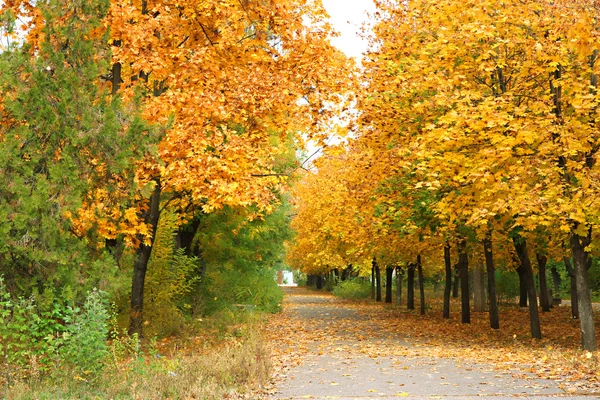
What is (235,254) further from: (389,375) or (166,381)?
(166,381)

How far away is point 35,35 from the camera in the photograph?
1331 centimetres

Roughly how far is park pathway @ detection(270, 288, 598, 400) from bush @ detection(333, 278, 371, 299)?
33.1 meters

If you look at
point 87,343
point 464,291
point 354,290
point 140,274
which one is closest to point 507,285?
point 464,291

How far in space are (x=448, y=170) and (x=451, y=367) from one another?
443 centimetres

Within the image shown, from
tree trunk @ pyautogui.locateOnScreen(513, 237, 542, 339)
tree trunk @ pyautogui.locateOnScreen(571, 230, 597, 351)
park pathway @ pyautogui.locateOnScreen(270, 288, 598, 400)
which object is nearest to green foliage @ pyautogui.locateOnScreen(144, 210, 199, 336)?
park pathway @ pyautogui.locateOnScreen(270, 288, 598, 400)

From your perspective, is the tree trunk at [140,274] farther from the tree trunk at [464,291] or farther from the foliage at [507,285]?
the foliage at [507,285]

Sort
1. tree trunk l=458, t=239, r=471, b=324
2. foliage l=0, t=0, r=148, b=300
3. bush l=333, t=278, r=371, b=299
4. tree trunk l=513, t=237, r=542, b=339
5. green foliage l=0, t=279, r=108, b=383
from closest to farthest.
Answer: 1. green foliage l=0, t=279, r=108, b=383
2. foliage l=0, t=0, r=148, b=300
3. tree trunk l=513, t=237, r=542, b=339
4. tree trunk l=458, t=239, r=471, b=324
5. bush l=333, t=278, r=371, b=299

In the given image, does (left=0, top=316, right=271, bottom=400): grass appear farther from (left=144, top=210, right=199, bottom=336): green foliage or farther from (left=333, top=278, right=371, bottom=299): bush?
(left=333, top=278, right=371, bottom=299): bush

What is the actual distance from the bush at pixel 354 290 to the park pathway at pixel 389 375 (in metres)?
33.1

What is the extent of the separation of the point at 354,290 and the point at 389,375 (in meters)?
40.7

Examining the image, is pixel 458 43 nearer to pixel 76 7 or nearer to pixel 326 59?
pixel 326 59

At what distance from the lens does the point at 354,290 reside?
170 feet

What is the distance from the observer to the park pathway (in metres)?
9.44

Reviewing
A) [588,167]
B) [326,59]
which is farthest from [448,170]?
[326,59]
